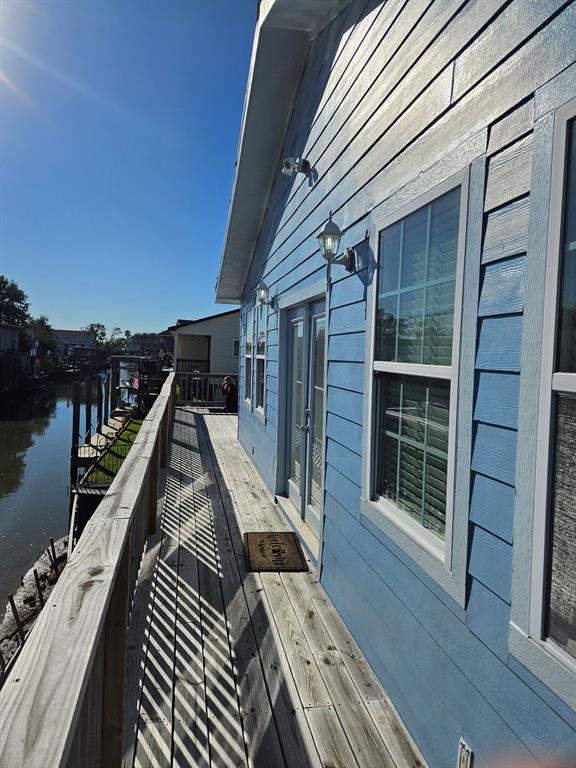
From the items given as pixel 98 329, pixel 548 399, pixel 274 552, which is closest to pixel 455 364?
pixel 548 399

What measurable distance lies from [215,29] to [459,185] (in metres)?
5.62

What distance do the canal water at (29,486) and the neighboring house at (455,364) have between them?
6403 millimetres

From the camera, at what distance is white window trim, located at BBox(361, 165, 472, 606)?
1.54 metres

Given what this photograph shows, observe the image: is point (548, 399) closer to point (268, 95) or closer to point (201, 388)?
point (268, 95)

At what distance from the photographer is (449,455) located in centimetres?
160

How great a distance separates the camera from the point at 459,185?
1.59m

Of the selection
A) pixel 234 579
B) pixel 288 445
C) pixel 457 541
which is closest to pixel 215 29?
pixel 288 445

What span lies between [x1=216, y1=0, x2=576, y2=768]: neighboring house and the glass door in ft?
1.38

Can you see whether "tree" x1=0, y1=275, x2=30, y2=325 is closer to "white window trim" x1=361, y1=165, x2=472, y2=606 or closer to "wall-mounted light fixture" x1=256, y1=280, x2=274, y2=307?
"wall-mounted light fixture" x1=256, y1=280, x2=274, y2=307

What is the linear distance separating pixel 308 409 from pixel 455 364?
7.27ft

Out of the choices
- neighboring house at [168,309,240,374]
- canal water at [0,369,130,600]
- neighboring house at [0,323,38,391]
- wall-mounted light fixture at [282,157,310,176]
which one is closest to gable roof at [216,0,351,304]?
wall-mounted light fixture at [282,157,310,176]

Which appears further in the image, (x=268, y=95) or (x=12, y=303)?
(x=12, y=303)

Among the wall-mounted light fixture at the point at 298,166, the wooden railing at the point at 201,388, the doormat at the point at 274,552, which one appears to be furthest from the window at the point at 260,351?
the wooden railing at the point at 201,388

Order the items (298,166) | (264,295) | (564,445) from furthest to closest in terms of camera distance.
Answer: (264,295)
(298,166)
(564,445)
